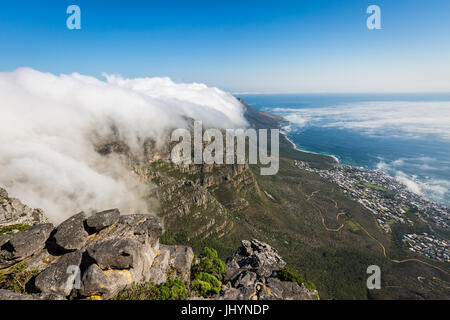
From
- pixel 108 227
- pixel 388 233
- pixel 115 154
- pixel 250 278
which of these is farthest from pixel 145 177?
pixel 388 233

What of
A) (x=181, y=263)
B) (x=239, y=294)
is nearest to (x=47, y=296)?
(x=181, y=263)

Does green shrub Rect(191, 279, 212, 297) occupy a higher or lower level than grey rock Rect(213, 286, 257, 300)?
lower

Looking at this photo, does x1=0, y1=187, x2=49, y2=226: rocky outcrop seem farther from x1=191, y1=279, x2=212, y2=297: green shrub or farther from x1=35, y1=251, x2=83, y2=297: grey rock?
x1=191, y1=279, x2=212, y2=297: green shrub

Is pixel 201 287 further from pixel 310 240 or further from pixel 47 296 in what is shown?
pixel 310 240

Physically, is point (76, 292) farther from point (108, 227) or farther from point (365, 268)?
point (365, 268)

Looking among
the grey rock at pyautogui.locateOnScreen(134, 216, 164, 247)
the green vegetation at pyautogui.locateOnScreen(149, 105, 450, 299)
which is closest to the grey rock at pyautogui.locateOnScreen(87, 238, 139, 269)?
the grey rock at pyautogui.locateOnScreen(134, 216, 164, 247)
